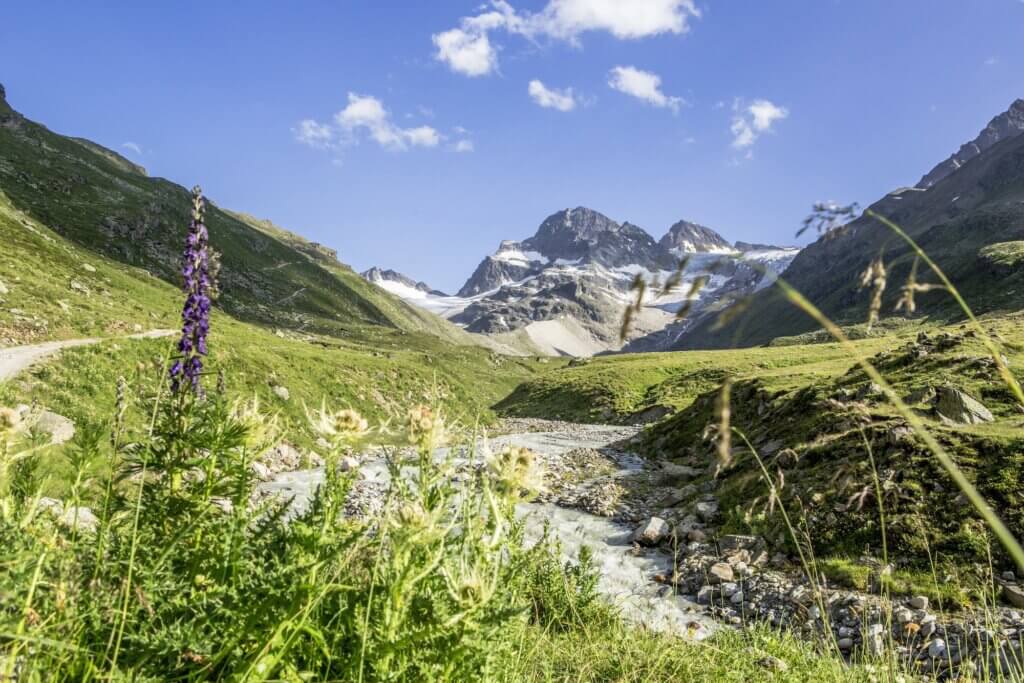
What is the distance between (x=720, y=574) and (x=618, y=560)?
2800 mm

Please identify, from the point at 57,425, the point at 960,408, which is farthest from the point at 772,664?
the point at 57,425

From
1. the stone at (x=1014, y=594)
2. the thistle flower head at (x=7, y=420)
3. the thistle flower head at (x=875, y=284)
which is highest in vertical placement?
the thistle flower head at (x=875, y=284)

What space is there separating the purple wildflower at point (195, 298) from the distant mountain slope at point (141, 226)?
10686 centimetres

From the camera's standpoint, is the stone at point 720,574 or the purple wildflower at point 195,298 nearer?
the purple wildflower at point 195,298

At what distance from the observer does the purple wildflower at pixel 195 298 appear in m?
3.94

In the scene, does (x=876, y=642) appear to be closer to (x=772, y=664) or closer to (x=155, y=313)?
(x=772, y=664)

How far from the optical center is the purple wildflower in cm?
394

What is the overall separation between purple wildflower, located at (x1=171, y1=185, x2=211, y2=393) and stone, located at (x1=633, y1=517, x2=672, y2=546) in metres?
14.2

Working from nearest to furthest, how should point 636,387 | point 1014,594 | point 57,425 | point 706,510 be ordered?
point 1014,594 → point 57,425 → point 706,510 → point 636,387

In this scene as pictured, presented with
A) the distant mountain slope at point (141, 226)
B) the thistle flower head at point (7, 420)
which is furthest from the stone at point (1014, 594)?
the distant mountain slope at point (141, 226)

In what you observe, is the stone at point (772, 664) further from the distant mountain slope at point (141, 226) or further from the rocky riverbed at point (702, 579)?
the distant mountain slope at point (141, 226)

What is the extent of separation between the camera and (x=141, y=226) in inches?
4697

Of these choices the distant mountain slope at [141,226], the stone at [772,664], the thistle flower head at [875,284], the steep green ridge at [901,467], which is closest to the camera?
the thistle flower head at [875,284]

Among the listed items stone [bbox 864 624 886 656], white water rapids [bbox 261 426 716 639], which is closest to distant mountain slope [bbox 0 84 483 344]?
white water rapids [bbox 261 426 716 639]
